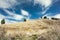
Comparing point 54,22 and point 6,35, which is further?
point 54,22

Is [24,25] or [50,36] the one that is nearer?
[50,36]

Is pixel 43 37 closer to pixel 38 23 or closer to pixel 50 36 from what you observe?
pixel 50 36

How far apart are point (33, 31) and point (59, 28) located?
365 cm

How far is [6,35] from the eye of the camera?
87.6ft

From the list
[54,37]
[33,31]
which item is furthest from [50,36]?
[33,31]

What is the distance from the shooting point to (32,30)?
27.2 meters

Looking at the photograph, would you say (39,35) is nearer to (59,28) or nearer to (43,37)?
(43,37)

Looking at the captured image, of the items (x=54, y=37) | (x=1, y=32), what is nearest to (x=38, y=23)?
(x=54, y=37)

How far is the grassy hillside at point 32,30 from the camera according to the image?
85.4 ft

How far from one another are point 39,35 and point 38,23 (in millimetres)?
3319

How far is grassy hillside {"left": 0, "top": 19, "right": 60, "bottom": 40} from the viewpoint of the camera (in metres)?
26.0

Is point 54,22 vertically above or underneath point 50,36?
above

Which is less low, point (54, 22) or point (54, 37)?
point (54, 22)

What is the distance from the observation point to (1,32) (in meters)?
26.9
